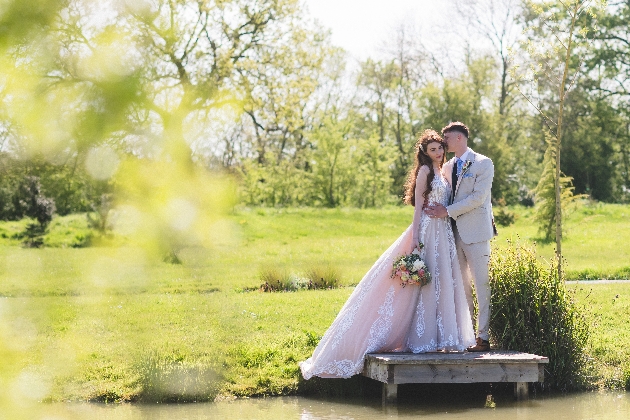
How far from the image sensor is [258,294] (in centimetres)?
1379

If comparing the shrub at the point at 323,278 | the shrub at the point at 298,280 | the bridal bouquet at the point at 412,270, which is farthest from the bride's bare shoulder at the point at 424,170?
the shrub at the point at 323,278

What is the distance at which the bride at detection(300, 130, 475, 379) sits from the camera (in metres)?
7.82

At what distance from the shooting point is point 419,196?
7.92 m

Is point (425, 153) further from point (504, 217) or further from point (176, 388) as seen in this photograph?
point (504, 217)

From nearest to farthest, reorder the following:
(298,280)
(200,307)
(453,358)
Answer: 1. (200,307)
2. (453,358)
3. (298,280)

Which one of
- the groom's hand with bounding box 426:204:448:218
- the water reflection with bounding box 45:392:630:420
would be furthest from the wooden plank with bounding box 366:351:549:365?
the groom's hand with bounding box 426:204:448:218

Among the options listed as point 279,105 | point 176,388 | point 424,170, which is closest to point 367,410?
point 176,388

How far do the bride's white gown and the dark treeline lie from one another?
2.18 m

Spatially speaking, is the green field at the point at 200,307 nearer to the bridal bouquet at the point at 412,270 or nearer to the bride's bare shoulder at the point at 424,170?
the bridal bouquet at the point at 412,270

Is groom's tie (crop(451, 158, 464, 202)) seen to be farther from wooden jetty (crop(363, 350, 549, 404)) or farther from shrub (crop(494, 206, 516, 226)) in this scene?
shrub (crop(494, 206, 516, 226))

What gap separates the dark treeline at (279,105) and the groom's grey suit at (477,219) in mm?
2061

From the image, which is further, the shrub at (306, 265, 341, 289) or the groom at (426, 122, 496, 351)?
the shrub at (306, 265, 341, 289)

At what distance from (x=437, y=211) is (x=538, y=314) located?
1.62m

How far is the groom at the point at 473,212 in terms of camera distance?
7668 millimetres
